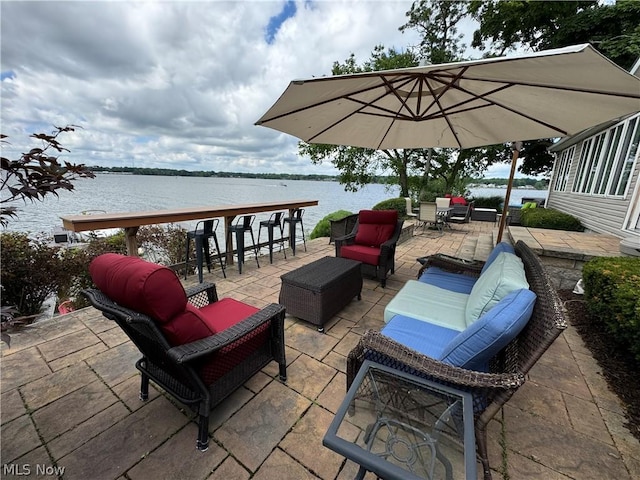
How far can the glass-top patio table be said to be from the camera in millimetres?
928

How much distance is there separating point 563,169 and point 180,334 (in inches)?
519

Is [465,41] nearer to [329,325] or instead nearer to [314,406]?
[329,325]

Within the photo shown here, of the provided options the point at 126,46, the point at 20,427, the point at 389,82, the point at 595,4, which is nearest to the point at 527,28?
the point at 595,4

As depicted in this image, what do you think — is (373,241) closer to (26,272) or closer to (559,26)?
(26,272)

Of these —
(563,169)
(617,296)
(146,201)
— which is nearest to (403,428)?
(617,296)

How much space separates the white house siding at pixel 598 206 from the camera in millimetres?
4535

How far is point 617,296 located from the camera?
6.70ft

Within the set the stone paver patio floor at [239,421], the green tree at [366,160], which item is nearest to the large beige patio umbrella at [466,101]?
the stone paver patio floor at [239,421]

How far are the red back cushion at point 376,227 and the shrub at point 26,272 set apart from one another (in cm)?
447

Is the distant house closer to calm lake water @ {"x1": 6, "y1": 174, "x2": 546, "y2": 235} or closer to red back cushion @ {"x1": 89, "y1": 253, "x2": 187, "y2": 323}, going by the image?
red back cushion @ {"x1": 89, "y1": 253, "x2": 187, "y2": 323}

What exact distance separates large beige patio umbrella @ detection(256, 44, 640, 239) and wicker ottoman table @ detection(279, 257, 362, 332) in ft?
5.57

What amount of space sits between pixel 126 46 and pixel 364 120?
11.1 feet

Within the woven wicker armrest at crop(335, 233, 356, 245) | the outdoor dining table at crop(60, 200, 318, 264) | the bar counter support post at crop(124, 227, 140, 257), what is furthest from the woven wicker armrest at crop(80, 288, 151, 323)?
the woven wicker armrest at crop(335, 233, 356, 245)

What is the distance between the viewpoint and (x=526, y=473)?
4.35 feet
